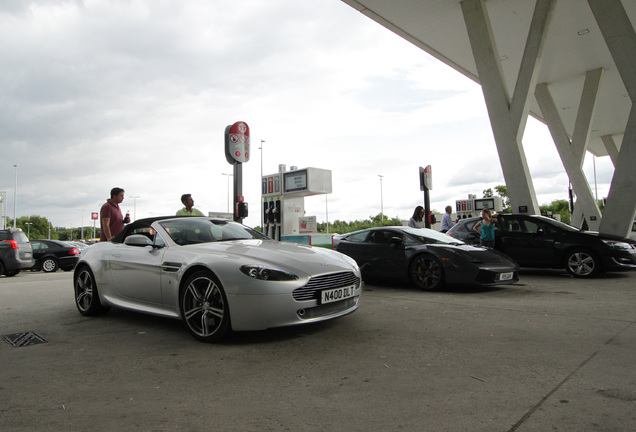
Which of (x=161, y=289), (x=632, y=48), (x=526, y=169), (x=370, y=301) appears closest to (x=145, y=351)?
(x=161, y=289)

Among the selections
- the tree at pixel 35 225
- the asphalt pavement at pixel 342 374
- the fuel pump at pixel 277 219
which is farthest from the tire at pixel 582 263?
the tree at pixel 35 225

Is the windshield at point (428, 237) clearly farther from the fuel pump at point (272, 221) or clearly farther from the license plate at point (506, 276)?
the fuel pump at point (272, 221)

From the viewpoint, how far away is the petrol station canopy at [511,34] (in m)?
15.2

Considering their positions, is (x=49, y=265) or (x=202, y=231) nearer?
(x=202, y=231)

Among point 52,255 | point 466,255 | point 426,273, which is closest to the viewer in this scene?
point 466,255

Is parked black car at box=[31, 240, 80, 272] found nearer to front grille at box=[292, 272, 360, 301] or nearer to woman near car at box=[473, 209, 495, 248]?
woman near car at box=[473, 209, 495, 248]

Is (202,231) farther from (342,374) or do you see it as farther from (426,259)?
(426,259)

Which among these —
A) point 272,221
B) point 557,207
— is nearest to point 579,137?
point 272,221

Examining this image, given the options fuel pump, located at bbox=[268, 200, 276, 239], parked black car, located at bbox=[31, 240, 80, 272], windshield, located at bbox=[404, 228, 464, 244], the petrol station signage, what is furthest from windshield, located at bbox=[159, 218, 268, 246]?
parked black car, located at bbox=[31, 240, 80, 272]

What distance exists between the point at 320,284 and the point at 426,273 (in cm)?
394

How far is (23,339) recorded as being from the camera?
4.67m

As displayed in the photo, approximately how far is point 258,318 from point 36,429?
185cm

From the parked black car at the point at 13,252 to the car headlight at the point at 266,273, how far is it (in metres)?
13.1

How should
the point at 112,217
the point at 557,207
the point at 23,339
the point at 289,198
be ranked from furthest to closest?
the point at 557,207 < the point at 289,198 < the point at 112,217 < the point at 23,339
